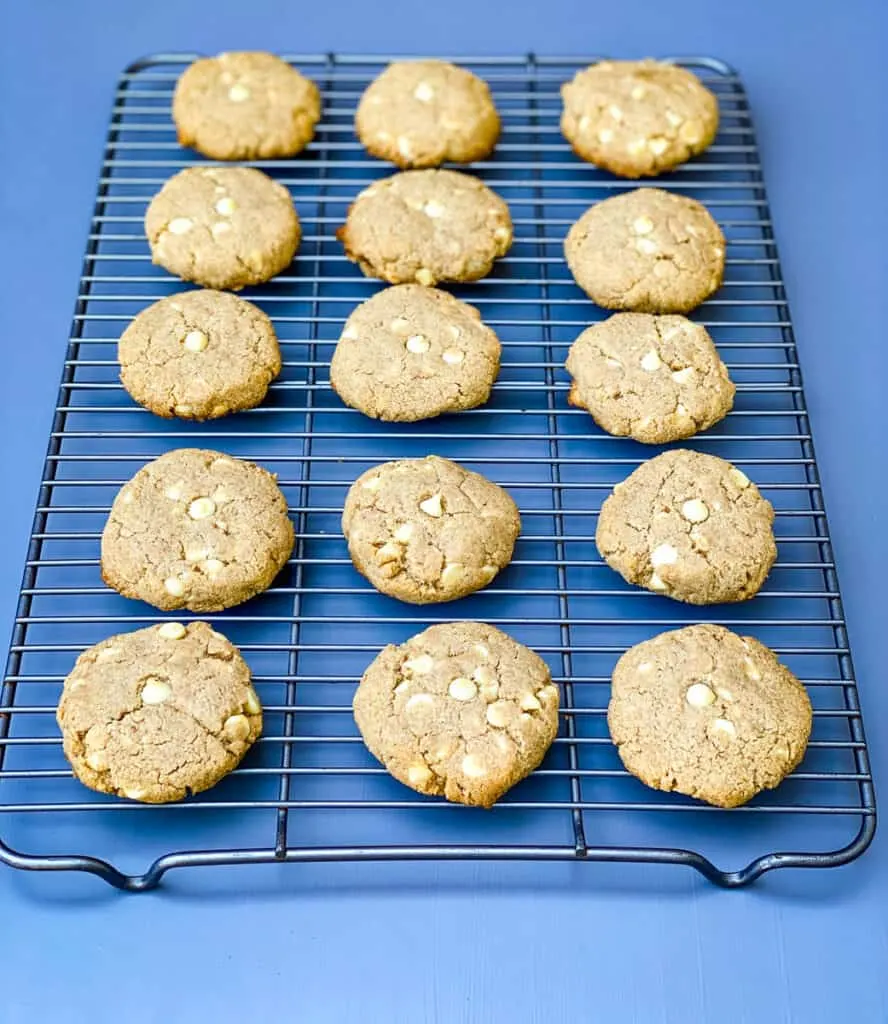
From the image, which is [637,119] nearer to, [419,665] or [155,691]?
[419,665]

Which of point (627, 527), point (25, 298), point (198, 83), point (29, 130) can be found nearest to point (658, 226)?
point (627, 527)

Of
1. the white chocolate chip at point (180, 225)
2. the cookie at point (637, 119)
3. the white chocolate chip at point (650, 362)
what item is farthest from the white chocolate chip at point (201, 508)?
the cookie at point (637, 119)

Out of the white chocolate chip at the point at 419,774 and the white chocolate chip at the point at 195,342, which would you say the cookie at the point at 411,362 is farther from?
the white chocolate chip at the point at 419,774

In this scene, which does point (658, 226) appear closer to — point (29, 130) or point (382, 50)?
point (382, 50)

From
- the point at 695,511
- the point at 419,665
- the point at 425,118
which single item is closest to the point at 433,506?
the point at 419,665

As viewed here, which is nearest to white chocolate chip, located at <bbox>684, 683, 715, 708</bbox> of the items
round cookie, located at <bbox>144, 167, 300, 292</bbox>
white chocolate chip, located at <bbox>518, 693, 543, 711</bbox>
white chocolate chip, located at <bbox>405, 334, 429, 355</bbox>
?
white chocolate chip, located at <bbox>518, 693, 543, 711</bbox>

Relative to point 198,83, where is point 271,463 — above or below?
below
